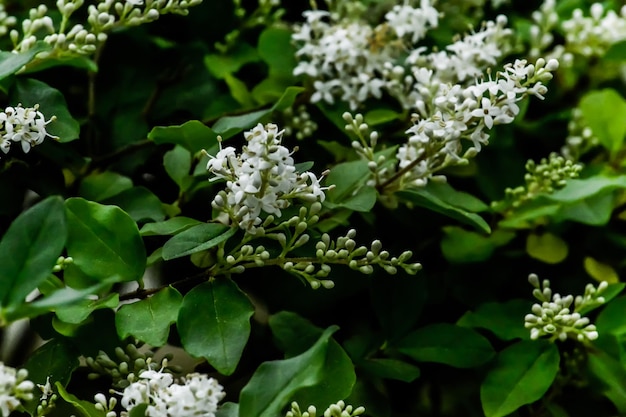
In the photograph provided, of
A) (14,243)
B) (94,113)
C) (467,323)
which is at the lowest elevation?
(467,323)

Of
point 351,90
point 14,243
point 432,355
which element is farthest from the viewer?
point 351,90

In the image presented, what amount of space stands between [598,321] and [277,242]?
382mm

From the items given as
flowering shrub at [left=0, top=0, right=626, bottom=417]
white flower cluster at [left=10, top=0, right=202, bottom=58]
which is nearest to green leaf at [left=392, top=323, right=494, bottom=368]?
flowering shrub at [left=0, top=0, right=626, bottom=417]

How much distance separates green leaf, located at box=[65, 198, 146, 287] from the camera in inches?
29.1

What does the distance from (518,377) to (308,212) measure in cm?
29

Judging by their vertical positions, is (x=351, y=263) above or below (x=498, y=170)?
above

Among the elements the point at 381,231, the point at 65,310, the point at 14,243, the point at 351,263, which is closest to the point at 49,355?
the point at 65,310

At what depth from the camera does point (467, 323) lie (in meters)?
0.91

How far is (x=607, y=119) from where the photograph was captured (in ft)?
3.47

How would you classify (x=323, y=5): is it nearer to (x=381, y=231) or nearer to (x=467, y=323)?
(x=381, y=231)

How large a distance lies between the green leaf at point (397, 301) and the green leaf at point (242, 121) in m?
0.23

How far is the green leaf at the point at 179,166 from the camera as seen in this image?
88 cm

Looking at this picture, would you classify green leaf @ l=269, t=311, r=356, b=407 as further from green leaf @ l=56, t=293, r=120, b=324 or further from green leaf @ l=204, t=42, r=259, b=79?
green leaf @ l=204, t=42, r=259, b=79

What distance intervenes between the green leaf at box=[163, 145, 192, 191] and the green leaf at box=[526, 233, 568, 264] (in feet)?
1.42
